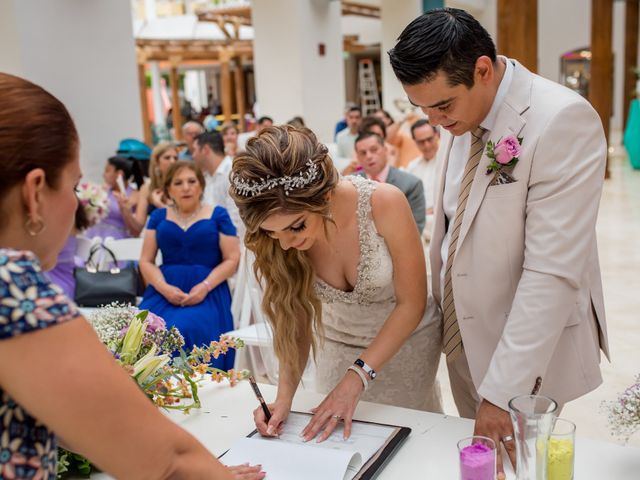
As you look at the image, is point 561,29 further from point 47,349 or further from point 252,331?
point 47,349

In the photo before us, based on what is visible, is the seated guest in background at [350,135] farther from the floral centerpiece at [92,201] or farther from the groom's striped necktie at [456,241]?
the groom's striped necktie at [456,241]

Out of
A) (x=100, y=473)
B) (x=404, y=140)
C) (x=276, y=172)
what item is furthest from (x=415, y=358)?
(x=404, y=140)

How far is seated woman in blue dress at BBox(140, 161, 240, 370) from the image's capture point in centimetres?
442

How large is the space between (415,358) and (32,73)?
15.9 feet

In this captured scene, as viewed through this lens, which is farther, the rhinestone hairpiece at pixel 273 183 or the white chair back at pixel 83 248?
the white chair back at pixel 83 248

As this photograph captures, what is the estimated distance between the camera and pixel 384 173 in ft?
17.3

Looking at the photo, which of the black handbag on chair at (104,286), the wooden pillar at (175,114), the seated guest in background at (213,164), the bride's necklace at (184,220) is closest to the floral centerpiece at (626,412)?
the black handbag on chair at (104,286)

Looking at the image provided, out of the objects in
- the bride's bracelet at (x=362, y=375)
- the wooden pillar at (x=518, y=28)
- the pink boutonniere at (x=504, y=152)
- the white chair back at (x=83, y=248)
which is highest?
the wooden pillar at (x=518, y=28)

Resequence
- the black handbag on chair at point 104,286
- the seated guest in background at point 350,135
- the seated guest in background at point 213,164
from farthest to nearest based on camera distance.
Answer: the seated guest in background at point 350,135 < the seated guest in background at point 213,164 < the black handbag on chair at point 104,286

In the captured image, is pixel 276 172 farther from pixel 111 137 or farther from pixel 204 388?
pixel 111 137

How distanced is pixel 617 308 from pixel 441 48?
15.0 feet

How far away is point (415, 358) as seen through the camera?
2381 mm

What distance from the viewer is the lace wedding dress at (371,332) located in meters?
2.20

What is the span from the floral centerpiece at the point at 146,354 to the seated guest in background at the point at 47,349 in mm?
765
